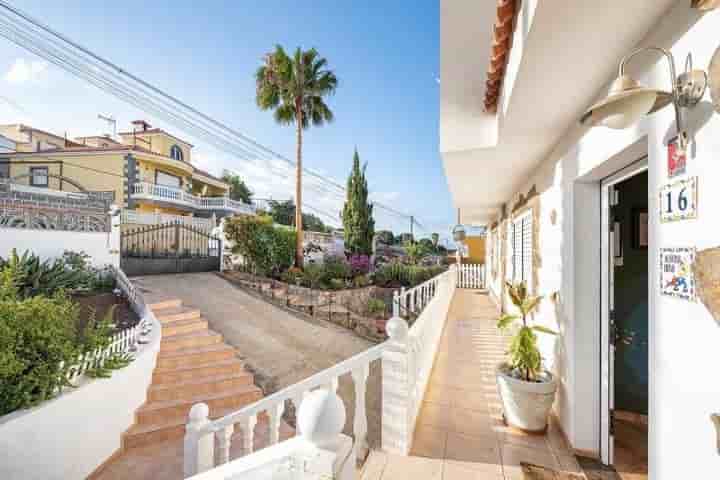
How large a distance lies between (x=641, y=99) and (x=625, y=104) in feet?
0.15

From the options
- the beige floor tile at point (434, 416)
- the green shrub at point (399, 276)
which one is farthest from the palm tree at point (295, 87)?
the beige floor tile at point (434, 416)

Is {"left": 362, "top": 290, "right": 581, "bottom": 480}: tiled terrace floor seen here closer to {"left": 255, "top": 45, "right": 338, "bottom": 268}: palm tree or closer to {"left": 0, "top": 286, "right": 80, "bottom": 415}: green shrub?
{"left": 0, "top": 286, "right": 80, "bottom": 415}: green shrub

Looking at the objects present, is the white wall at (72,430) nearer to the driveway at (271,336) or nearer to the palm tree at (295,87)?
the driveway at (271,336)

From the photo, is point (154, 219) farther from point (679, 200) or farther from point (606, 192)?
point (679, 200)

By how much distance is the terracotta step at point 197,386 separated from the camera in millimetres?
4199

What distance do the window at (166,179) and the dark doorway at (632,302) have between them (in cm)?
1734

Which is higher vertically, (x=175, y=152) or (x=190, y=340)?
(x=175, y=152)

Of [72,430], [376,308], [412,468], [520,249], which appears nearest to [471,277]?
[376,308]

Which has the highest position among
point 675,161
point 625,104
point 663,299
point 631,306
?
point 625,104

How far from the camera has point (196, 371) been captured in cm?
464

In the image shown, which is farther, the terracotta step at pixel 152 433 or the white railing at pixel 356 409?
the terracotta step at pixel 152 433

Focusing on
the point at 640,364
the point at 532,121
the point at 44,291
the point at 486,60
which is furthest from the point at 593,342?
the point at 44,291

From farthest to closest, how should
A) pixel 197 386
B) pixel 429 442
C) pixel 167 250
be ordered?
pixel 167 250
pixel 197 386
pixel 429 442

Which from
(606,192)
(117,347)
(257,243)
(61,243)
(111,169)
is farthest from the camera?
(111,169)
